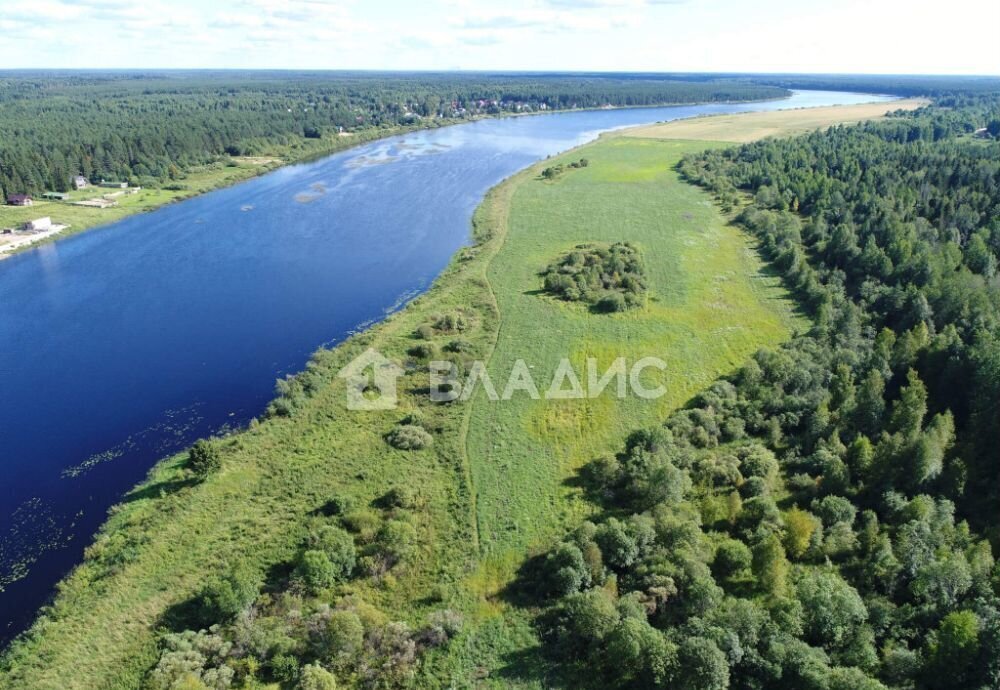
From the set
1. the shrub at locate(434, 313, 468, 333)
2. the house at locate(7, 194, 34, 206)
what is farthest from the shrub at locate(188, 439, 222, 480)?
the house at locate(7, 194, 34, 206)

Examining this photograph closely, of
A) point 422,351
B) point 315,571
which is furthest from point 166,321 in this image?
A: point 315,571

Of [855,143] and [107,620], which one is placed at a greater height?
[855,143]

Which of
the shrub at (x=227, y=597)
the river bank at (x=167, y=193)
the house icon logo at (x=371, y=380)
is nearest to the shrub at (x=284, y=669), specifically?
the shrub at (x=227, y=597)

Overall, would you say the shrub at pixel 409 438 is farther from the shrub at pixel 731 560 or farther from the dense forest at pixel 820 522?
the shrub at pixel 731 560

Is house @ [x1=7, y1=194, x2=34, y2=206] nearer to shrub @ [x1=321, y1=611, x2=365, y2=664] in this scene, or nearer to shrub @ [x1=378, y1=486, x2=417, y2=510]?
shrub @ [x1=378, y1=486, x2=417, y2=510]

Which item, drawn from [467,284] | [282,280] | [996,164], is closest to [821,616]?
[467,284]

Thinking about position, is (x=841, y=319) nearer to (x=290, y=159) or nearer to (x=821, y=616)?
(x=821, y=616)

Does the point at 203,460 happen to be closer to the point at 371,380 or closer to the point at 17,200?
the point at 371,380

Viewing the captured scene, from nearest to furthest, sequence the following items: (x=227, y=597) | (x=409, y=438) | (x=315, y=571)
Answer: (x=227, y=597)
(x=315, y=571)
(x=409, y=438)
